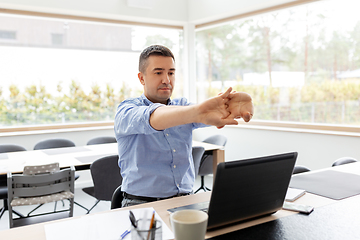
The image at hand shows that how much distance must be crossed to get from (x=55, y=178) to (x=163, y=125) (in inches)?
68.6

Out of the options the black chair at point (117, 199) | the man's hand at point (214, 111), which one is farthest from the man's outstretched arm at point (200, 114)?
the black chair at point (117, 199)

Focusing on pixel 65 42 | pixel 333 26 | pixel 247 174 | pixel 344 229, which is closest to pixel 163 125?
pixel 247 174

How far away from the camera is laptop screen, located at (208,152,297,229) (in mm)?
1034

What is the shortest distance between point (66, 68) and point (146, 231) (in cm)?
495

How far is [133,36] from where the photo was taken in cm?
586

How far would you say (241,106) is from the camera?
1297 mm

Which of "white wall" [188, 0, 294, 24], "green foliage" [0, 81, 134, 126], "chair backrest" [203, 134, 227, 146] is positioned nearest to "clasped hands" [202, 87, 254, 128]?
"chair backrest" [203, 134, 227, 146]

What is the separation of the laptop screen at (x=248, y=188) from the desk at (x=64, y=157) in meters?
2.17

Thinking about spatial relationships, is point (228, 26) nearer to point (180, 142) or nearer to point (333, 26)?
point (333, 26)

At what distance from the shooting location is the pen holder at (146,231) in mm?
859

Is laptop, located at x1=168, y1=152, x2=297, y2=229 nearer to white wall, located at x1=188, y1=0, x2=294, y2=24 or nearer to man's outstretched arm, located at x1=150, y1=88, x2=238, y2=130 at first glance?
man's outstretched arm, located at x1=150, y1=88, x2=238, y2=130

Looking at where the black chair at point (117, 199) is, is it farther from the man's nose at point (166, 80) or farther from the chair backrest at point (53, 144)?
the chair backrest at point (53, 144)

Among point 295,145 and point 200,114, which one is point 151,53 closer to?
point 200,114

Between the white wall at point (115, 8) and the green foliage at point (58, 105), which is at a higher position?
the white wall at point (115, 8)
